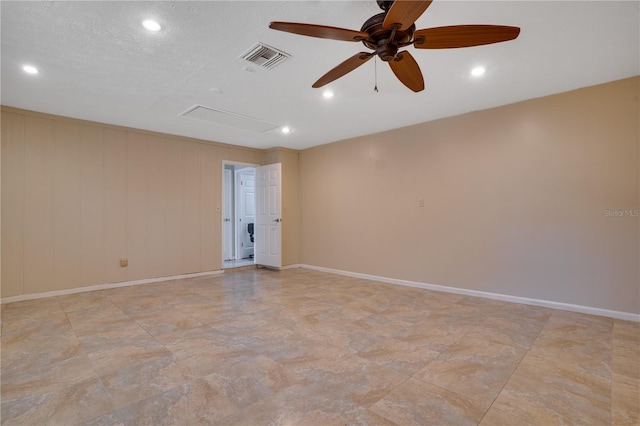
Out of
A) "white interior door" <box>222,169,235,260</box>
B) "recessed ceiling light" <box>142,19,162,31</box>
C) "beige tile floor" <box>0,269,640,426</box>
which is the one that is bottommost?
"beige tile floor" <box>0,269,640,426</box>

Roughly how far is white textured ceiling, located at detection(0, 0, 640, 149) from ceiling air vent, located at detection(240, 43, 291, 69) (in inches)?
2.6

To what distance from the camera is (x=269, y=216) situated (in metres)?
6.36

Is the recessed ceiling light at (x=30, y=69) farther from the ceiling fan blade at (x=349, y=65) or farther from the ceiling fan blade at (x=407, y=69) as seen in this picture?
the ceiling fan blade at (x=407, y=69)

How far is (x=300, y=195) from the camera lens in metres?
6.70

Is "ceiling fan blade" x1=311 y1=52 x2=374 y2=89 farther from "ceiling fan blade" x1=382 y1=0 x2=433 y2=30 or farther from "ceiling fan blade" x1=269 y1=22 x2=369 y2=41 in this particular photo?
"ceiling fan blade" x1=382 y1=0 x2=433 y2=30

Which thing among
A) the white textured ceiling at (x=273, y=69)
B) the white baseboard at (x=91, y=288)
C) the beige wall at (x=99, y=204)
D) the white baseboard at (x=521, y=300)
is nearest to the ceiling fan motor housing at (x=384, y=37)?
the white textured ceiling at (x=273, y=69)

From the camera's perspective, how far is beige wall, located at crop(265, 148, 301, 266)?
638 cm

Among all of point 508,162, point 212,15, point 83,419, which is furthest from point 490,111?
point 83,419

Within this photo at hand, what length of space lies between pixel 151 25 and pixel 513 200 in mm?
4242

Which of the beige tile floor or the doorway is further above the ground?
the doorway

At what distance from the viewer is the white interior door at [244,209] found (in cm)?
758

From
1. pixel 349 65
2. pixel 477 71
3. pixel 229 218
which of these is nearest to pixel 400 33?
pixel 349 65

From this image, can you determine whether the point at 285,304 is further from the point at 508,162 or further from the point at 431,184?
the point at 508,162

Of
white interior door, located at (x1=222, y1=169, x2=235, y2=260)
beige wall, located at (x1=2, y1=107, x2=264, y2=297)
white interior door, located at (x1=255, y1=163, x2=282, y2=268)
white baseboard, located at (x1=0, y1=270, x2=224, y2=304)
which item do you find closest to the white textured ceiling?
beige wall, located at (x1=2, y1=107, x2=264, y2=297)
